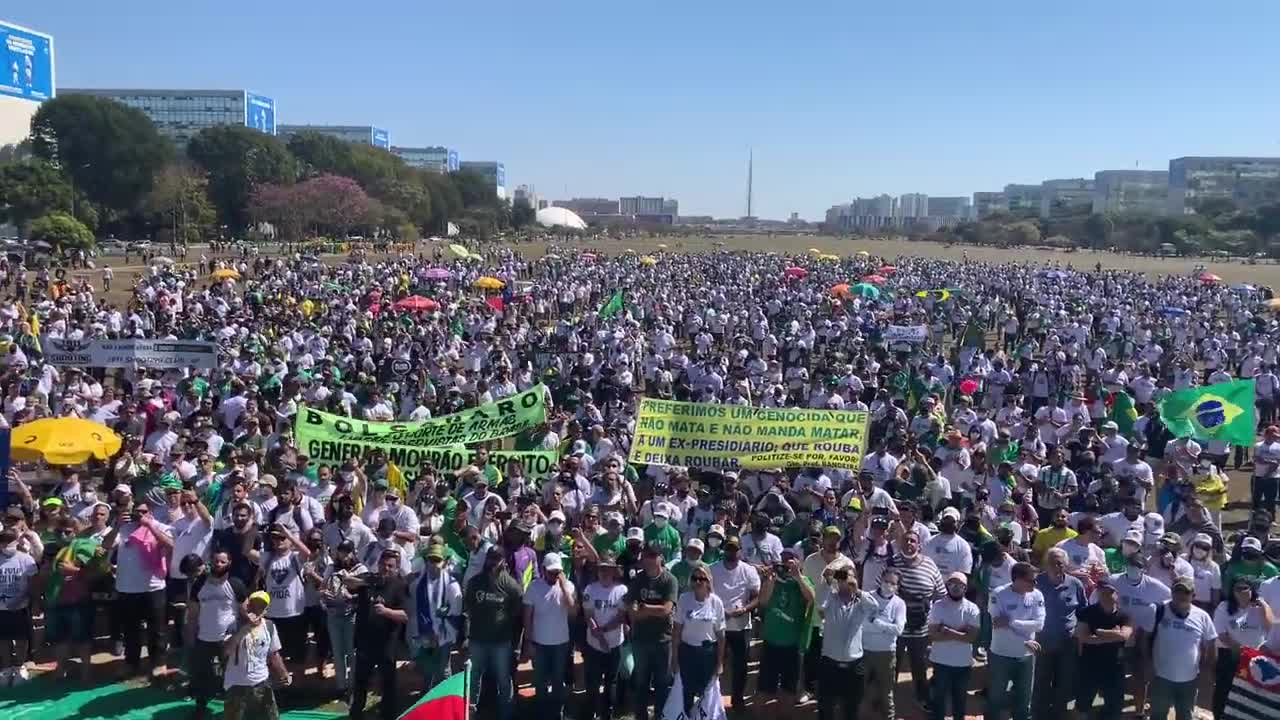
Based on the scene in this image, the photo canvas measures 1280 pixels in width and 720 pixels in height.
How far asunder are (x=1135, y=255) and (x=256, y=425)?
8585 cm

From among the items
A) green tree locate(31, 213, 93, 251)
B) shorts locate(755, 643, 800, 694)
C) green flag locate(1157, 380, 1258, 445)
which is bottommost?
shorts locate(755, 643, 800, 694)

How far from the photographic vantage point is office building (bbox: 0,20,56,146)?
66062mm

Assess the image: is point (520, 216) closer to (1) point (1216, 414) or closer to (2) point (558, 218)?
(2) point (558, 218)

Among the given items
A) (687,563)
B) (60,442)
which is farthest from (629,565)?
(60,442)

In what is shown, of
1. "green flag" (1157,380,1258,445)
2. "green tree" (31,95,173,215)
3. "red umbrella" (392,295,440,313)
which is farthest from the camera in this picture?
"green tree" (31,95,173,215)

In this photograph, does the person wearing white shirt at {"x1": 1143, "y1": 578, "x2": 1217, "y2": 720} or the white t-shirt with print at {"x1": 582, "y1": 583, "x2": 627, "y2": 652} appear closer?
the person wearing white shirt at {"x1": 1143, "y1": 578, "x2": 1217, "y2": 720}

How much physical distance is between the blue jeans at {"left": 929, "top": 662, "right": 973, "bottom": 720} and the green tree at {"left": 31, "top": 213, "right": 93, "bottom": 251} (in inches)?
1773

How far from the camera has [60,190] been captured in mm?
52594

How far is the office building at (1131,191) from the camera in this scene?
500ft

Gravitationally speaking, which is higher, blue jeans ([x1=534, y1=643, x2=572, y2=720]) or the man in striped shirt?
the man in striped shirt

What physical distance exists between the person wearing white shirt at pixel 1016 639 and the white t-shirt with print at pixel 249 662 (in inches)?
169

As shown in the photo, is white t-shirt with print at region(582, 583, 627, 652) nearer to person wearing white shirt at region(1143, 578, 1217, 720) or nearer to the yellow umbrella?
person wearing white shirt at region(1143, 578, 1217, 720)

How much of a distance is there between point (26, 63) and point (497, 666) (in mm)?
75369

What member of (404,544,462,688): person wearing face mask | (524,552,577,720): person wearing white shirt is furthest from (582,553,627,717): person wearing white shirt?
(404,544,462,688): person wearing face mask
